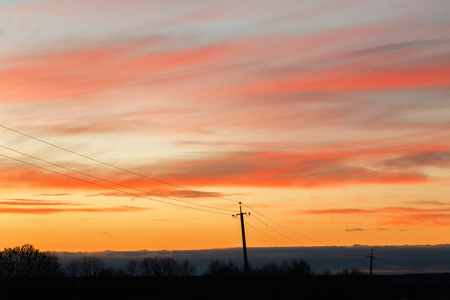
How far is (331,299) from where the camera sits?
9188cm

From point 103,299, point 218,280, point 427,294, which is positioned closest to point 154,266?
point 427,294

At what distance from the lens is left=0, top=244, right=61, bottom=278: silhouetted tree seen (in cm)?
15875

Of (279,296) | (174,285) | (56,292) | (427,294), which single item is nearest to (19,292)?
(56,292)

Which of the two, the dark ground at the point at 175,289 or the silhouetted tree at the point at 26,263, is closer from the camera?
the dark ground at the point at 175,289

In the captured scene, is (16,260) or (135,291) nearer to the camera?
(135,291)

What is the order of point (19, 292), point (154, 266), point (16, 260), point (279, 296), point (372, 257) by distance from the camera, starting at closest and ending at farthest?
point (19, 292) < point (279, 296) < point (372, 257) < point (16, 260) < point (154, 266)

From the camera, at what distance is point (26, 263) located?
16250cm

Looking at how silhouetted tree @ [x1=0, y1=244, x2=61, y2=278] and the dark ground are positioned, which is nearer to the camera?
the dark ground

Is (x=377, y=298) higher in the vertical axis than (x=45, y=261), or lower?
lower

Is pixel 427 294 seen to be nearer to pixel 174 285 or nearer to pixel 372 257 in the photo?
pixel 372 257

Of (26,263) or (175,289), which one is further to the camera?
(26,263)

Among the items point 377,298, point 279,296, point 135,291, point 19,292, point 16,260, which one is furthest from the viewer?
point 16,260

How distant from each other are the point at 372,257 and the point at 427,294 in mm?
31716

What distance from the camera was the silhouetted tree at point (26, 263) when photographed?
159 metres
